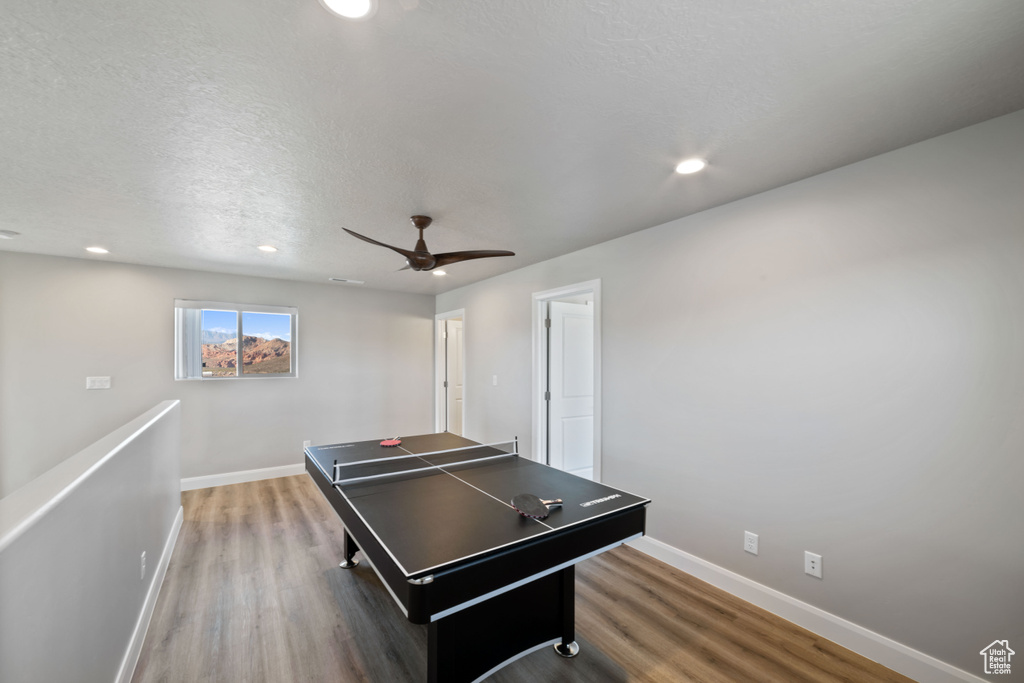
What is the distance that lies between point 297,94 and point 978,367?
2.88m

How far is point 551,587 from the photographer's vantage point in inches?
76.0

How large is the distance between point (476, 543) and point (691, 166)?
197 centimetres

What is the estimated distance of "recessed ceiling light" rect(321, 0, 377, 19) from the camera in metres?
1.05

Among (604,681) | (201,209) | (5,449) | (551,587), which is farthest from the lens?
(5,449)

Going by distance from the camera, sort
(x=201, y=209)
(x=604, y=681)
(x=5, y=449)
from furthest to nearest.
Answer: (x=5, y=449) → (x=201, y=209) → (x=604, y=681)

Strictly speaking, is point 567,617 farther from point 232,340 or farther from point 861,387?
point 232,340

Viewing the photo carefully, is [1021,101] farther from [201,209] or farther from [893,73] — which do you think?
[201,209]

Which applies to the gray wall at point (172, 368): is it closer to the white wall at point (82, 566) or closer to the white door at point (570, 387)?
the white wall at point (82, 566)

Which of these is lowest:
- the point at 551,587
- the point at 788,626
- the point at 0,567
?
the point at 788,626

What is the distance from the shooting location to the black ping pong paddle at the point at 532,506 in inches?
61.5

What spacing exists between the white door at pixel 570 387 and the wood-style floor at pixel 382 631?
134 cm

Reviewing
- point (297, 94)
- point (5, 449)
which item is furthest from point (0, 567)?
point (5, 449)

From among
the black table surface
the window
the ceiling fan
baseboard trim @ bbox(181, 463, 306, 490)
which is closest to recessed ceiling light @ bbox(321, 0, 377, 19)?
the ceiling fan

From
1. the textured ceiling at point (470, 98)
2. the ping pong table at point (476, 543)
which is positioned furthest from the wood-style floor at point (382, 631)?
the textured ceiling at point (470, 98)
